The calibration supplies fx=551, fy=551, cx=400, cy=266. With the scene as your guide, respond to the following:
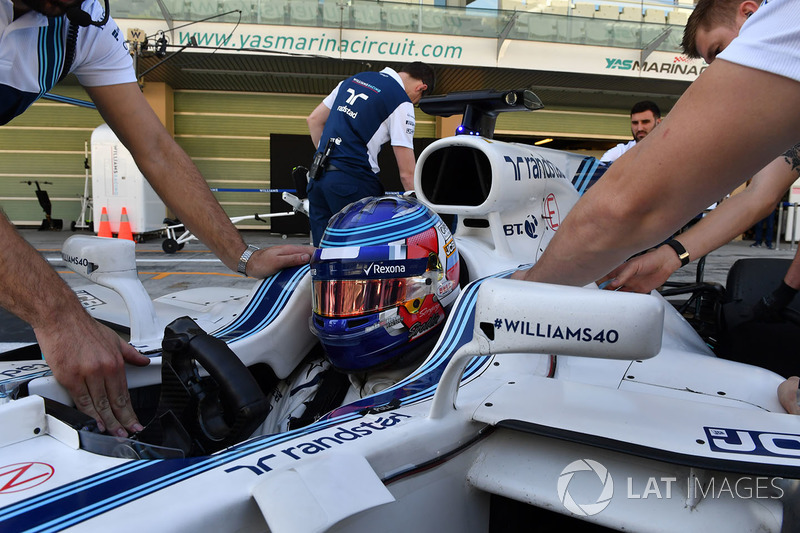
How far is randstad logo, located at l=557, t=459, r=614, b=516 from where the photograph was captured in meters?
0.91

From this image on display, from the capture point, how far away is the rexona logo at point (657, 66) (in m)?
11.6

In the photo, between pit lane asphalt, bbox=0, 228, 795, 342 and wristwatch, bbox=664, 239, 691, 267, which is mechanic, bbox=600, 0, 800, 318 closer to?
wristwatch, bbox=664, 239, 691, 267

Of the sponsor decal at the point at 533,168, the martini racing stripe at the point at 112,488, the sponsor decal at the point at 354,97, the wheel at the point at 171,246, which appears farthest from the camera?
the wheel at the point at 171,246

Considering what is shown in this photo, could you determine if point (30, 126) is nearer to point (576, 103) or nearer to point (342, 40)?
point (342, 40)

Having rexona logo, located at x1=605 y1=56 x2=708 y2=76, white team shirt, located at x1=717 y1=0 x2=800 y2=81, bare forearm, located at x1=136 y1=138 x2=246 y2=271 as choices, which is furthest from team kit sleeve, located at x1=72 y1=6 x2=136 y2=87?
rexona logo, located at x1=605 y1=56 x2=708 y2=76

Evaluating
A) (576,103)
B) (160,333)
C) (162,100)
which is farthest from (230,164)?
(160,333)

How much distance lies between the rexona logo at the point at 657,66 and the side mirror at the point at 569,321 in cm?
1217

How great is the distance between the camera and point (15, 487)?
0.75 metres

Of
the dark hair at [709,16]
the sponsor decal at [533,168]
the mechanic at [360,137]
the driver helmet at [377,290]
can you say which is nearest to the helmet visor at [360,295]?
the driver helmet at [377,290]

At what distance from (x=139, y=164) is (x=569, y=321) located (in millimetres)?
1452

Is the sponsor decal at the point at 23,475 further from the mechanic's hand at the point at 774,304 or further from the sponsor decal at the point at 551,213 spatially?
the mechanic's hand at the point at 774,304

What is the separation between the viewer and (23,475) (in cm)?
79

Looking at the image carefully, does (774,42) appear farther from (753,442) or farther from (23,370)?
(23,370)

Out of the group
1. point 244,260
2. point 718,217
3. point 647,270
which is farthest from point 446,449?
point 718,217
